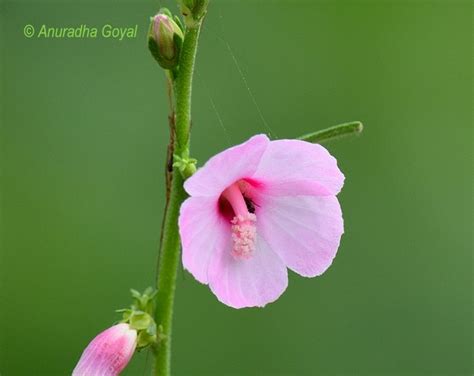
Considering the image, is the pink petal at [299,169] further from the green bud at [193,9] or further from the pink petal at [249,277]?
the green bud at [193,9]

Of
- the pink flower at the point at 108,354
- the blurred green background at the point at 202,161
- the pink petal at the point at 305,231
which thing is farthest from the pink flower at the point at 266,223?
the blurred green background at the point at 202,161

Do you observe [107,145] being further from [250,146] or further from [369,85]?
[250,146]

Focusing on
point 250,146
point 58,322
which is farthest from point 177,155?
point 58,322

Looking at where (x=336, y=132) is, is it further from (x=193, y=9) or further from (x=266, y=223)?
(x=193, y=9)

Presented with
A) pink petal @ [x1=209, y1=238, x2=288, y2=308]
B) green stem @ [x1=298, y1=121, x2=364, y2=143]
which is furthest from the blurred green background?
green stem @ [x1=298, y1=121, x2=364, y2=143]

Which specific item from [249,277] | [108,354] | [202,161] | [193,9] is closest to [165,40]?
[193,9]

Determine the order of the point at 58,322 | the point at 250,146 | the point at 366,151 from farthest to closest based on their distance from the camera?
the point at 366,151 < the point at 58,322 < the point at 250,146

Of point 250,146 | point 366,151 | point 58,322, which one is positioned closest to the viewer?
point 250,146

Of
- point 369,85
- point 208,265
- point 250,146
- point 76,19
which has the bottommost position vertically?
point 208,265
